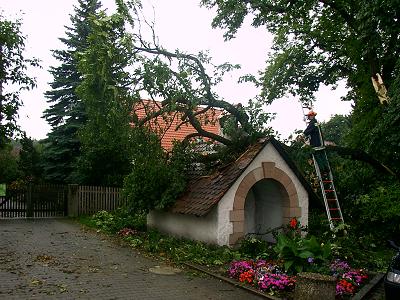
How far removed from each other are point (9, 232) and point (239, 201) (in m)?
8.49

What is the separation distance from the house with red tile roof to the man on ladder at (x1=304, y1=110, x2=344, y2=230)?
3.11 ft

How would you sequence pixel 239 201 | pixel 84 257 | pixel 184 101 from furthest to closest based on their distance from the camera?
pixel 184 101, pixel 239 201, pixel 84 257

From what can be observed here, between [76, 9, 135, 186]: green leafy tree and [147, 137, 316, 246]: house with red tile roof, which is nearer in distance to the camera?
[147, 137, 316, 246]: house with red tile roof

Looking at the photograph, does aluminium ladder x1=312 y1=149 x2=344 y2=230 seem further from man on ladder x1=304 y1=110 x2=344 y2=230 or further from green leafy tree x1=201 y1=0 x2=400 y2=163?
green leafy tree x1=201 y1=0 x2=400 y2=163

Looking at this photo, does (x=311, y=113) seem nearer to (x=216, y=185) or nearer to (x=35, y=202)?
(x=216, y=185)

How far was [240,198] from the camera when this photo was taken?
11172 millimetres

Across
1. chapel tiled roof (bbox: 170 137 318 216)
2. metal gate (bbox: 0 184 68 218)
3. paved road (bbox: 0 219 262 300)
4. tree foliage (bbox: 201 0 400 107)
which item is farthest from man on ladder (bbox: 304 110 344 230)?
metal gate (bbox: 0 184 68 218)

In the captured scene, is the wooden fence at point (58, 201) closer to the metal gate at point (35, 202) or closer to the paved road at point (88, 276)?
the metal gate at point (35, 202)

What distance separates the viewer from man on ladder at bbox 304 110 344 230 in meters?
12.8

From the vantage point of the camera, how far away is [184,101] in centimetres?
1216

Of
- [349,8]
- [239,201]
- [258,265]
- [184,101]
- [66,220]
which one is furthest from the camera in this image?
[66,220]

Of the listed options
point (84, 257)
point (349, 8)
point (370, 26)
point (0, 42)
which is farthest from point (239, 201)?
point (349, 8)

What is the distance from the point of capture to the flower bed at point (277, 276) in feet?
24.8

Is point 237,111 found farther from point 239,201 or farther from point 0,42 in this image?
point 0,42
